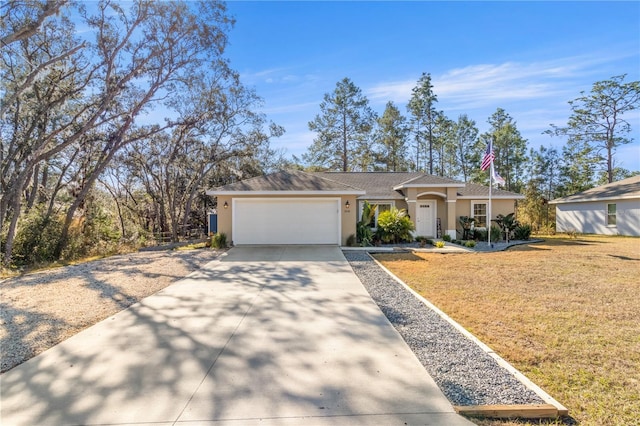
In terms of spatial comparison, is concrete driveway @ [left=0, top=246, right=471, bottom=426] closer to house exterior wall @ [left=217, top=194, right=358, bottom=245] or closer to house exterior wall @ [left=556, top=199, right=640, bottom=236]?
house exterior wall @ [left=217, top=194, right=358, bottom=245]

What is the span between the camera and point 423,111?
1272 inches

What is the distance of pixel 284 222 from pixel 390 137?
21.4 metres

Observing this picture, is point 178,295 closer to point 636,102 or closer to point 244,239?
point 244,239

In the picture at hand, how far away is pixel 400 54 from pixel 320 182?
20.4 ft

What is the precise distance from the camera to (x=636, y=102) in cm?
2600

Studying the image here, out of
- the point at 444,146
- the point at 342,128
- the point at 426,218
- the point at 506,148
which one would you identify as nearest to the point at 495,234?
the point at 426,218

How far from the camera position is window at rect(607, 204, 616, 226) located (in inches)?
801

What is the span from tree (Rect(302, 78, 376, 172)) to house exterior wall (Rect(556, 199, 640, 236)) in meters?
16.9

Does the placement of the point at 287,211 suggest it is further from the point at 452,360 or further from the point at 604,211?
the point at 604,211

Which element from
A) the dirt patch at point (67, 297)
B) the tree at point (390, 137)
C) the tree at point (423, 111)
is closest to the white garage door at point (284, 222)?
the dirt patch at point (67, 297)

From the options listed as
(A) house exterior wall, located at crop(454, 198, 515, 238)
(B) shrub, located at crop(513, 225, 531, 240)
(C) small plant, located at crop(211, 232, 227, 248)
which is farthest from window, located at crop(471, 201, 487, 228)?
(C) small plant, located at crop(211, 232, 227, 248)

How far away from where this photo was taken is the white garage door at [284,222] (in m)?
14.0

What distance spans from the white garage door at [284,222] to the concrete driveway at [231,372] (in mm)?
8160

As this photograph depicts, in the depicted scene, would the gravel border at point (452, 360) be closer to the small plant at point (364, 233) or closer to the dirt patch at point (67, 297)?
the dirt patch at point (67, 297)
